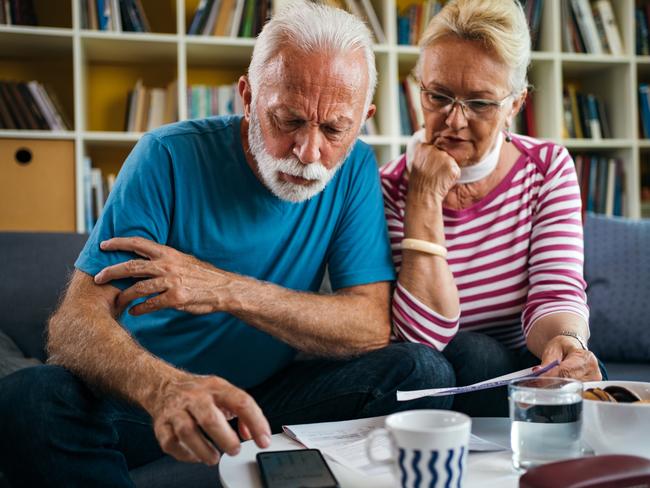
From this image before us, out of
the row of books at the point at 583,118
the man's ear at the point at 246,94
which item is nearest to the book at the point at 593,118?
the row of books at the point at 583,118

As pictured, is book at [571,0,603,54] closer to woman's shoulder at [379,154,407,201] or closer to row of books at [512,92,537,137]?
row of books at [512,92,537,137]

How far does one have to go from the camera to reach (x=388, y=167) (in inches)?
70.6

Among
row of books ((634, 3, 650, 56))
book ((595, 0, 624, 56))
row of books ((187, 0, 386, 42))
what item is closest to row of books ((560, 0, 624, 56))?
book ((595, 0, 624, 56))

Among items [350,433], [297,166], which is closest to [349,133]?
[297,166]

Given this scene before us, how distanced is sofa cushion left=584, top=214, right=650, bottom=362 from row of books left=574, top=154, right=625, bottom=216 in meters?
1.03

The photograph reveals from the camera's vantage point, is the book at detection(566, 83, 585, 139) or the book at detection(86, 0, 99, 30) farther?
the book at detection(566, 83, 585, 139)

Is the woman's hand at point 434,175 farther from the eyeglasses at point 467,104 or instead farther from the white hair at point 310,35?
the white hair at point 310,35

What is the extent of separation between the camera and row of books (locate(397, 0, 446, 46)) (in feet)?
10.3

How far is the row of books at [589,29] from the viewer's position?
3.26 m

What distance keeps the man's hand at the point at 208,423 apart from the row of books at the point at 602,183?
2.74 meters

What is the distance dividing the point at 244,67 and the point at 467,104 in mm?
1864

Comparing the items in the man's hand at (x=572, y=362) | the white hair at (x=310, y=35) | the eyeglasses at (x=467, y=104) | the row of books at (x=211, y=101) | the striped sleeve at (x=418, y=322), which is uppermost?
the row of books at (x=211, y=101)

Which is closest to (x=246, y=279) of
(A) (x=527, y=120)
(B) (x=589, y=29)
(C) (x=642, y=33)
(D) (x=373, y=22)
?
(D) (x=373, y=22)

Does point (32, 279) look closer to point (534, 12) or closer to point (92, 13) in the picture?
point (92, 13)
